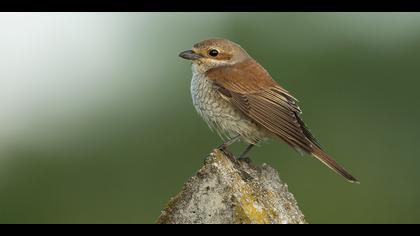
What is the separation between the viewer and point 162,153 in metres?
11.2

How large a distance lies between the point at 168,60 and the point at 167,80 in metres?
→ 0.72

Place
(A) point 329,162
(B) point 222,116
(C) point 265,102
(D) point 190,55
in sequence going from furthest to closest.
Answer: (D) point 190,55 → (B) point 222,116 → (C) point 265,102 → (A) point 329,162

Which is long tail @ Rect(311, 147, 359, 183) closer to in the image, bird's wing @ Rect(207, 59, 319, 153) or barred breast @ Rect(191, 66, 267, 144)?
bird's wing @ Rect(207, 59, 319, 153)

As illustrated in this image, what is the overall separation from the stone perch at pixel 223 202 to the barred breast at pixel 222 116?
2440mm

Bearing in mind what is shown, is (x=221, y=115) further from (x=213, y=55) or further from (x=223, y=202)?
(x=223, y=202)

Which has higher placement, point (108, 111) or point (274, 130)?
point (274, 130)

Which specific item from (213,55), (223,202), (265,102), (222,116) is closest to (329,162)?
(265,102)

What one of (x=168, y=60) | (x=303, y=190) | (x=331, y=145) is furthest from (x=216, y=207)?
(x=168, y=60)

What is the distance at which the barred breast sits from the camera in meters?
6.79

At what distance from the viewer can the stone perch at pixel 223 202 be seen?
3842 millimetres

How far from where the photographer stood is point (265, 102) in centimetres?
673

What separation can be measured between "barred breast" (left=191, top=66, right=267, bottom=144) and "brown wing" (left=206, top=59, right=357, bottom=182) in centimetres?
5

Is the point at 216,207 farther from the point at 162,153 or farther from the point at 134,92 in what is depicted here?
the point at 134,92

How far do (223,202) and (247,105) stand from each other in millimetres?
2913
